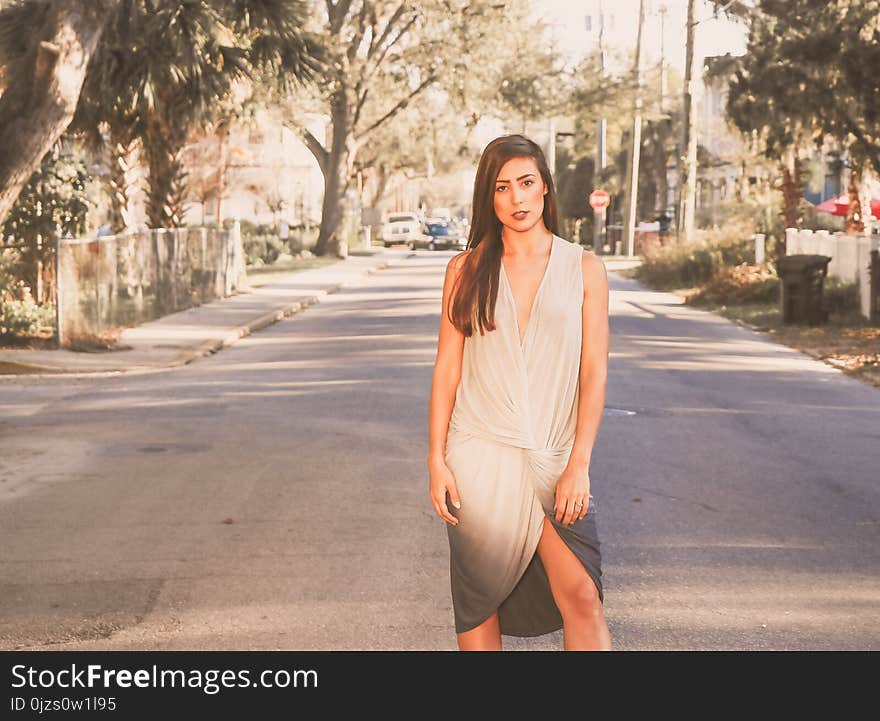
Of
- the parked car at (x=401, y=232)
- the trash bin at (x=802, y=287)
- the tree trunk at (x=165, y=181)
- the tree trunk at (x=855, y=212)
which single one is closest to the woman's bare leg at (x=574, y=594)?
the trash bin at (x=802, y=287)

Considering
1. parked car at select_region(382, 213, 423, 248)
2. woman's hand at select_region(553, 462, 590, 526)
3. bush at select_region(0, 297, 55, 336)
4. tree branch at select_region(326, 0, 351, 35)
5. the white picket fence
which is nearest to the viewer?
woman's hand at select_region(553, 462, 590, 526)

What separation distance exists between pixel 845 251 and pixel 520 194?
23.5 meters

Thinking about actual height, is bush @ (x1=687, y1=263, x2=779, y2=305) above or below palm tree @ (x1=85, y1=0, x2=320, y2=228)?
below

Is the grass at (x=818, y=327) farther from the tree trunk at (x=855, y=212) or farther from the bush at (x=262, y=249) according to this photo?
the bush at (x=262, y=249)

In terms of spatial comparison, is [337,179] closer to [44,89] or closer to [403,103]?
[403,103]

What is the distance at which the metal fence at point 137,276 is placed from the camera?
2116cm

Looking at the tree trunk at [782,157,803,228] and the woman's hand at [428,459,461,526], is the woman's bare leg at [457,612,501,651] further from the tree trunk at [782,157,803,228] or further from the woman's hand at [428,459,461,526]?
the tree trunk at [782,157,803,228]

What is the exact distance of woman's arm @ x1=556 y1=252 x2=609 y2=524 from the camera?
438 cm

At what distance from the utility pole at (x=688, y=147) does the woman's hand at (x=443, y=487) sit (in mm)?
36643

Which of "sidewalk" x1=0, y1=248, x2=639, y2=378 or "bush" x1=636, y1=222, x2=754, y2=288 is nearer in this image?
"sidewalk" x1=0, y1=248, x2=639, y2=378

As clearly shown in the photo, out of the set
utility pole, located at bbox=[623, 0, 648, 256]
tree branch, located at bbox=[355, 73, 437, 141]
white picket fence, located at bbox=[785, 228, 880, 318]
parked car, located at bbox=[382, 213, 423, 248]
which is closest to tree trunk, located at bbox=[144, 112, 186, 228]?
white picket fence, located at bbox=[785, 228, 880, 318]

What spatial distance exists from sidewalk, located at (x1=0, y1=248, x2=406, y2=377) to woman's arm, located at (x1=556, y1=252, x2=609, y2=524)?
1415 cm

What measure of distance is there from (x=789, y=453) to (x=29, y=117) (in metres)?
9.64

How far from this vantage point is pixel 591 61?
Answer: 5547 cm
